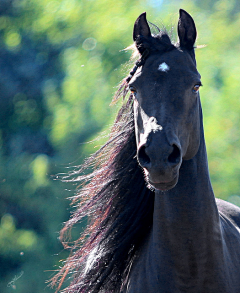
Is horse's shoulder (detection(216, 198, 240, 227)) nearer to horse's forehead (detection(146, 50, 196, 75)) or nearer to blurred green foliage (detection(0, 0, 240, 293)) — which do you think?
horse's forehead (detection(146, 50, 196, 75))

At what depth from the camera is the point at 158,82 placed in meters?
1.52

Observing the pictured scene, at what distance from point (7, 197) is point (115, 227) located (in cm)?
606

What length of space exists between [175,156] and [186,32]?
2.23ft

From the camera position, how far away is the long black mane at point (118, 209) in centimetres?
204

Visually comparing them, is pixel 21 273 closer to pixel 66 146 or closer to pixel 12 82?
pixel 66 146

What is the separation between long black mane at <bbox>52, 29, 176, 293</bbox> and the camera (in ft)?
6.68

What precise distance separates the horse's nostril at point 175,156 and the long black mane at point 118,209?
605 mm

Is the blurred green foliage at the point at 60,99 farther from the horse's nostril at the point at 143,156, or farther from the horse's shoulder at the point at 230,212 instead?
the horse's nostril at the point at 143,156

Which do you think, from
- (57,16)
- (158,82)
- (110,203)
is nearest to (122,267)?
(110,203)

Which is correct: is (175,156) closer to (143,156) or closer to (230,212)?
(143,156)

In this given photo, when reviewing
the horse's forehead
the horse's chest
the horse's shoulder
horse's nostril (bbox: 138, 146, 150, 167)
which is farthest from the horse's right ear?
the horse's shoulder

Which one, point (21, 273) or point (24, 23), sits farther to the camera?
point (24, 23)

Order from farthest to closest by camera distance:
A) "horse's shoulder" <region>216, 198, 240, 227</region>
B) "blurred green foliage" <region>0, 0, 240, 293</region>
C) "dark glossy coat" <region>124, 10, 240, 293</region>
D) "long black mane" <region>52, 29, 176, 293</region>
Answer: "blurred green foliage" <region>0, 0, 240, 293</region> < "horse's shoulder" <region>216, 198, 240, 227</region> < "long black mane" <region>52, 29, 176, 293</region> < "dark glossy coat" <region>124, 10, 240, 293</region>

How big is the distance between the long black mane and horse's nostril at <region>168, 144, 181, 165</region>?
605mm
